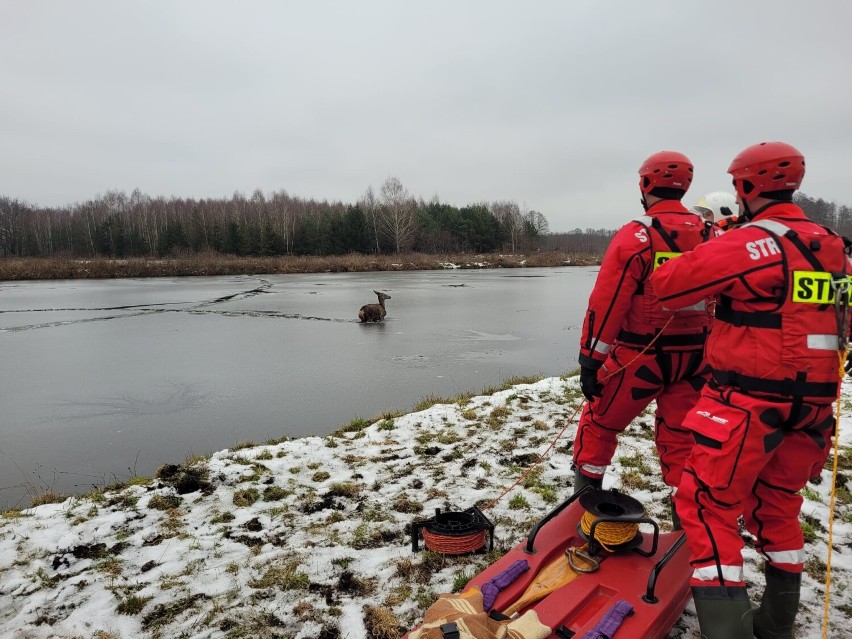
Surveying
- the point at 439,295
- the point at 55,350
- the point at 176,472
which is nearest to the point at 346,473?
the point at 176,472

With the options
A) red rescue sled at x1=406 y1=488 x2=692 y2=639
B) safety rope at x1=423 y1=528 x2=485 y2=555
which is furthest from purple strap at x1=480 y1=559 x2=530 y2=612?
safety rope at x1=423 y1=528 x2=485 y2=555

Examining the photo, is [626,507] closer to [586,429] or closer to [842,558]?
[586,429]

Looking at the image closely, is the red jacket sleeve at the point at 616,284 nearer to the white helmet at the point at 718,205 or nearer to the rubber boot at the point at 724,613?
the rubber boot at the point at 724,613

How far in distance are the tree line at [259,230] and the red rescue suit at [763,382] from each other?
155ft

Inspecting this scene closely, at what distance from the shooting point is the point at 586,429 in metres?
2.83

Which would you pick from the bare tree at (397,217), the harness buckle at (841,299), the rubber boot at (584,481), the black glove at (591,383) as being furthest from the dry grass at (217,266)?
the harness buckle at (841,299)

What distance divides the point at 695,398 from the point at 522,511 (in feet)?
4.81

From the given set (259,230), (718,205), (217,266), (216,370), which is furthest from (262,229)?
(718,205)

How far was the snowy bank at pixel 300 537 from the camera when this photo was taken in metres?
2.47

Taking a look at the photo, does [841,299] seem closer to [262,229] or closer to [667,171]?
[667,171]

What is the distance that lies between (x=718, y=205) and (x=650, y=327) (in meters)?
2.07

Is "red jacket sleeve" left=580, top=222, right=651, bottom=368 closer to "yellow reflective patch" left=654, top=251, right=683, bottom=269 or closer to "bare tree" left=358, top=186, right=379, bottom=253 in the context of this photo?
"yellow reflective patch" left=654, top=251, right=683, bottom=269

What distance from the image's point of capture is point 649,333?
2.55 meters

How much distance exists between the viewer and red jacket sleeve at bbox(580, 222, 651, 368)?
2424mm
